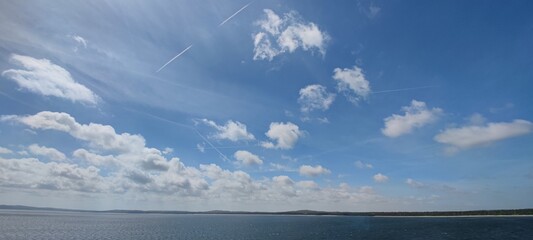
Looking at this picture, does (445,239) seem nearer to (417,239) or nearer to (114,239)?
(417,239)

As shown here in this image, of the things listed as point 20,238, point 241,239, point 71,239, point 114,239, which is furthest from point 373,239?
point 20,238

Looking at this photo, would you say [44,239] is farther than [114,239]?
No

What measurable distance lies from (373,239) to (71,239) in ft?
329

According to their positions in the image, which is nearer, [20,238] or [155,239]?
[20,238]

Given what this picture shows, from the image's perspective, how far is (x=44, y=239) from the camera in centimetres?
10131

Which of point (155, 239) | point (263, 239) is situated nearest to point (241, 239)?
point (263, 239)

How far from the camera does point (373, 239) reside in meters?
109

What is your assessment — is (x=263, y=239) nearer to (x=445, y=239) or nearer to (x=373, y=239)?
(x=373, y=239)

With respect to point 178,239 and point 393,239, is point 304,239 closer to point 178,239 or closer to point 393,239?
point 393,239

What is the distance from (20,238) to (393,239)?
395 ft

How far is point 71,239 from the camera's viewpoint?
105188 mm

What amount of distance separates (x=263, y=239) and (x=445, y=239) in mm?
60853

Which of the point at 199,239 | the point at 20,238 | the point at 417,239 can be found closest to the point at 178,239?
the point at 199,239

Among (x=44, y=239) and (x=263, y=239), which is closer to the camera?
(x=44, y=239)
